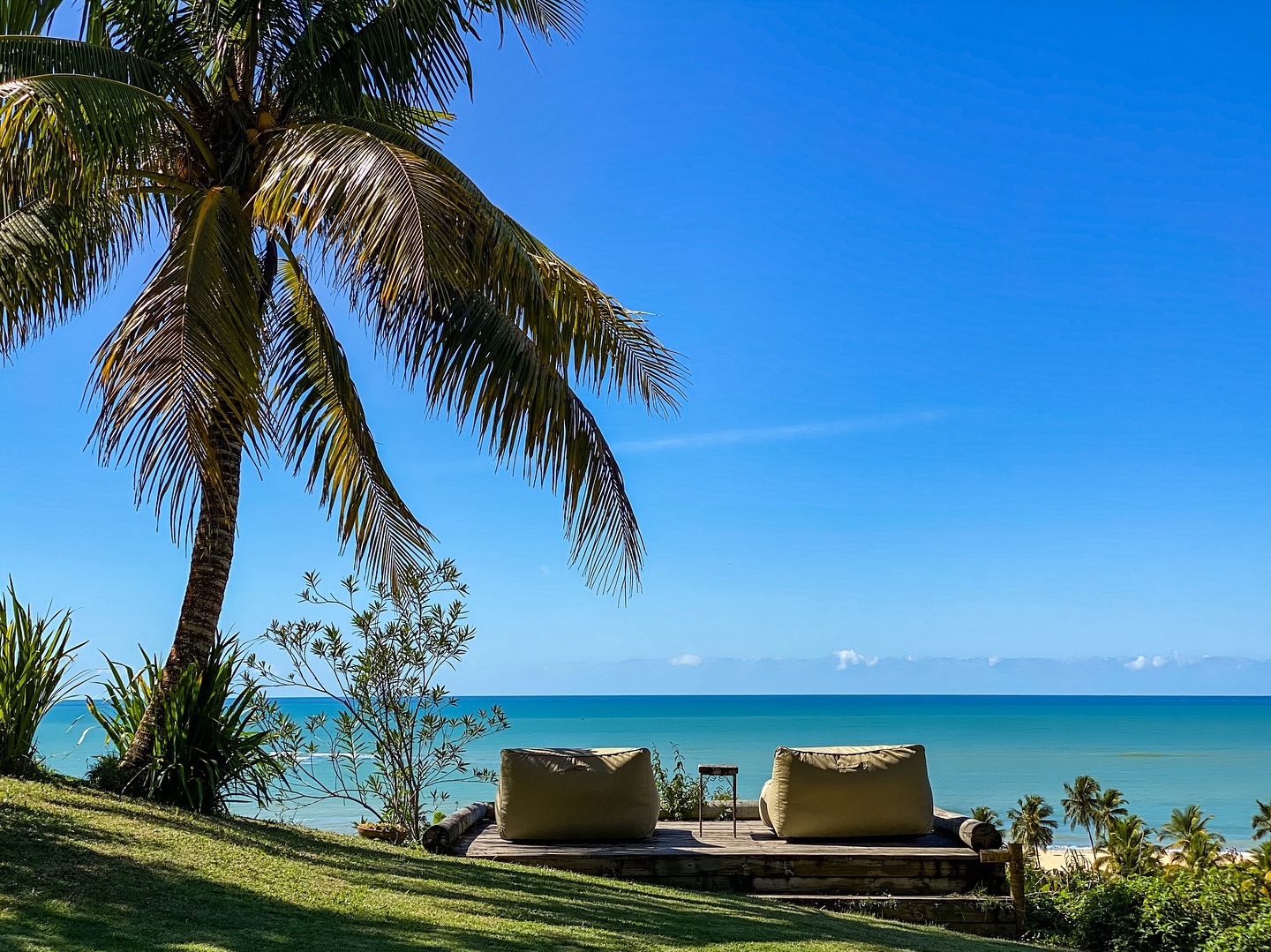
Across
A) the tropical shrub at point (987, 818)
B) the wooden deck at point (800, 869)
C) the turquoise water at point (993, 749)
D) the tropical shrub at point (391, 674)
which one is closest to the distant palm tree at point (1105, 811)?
the turquoise water at point (993, 749)

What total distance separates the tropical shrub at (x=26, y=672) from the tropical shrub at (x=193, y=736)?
34 centimetres

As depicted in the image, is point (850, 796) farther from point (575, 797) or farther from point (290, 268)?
point (290, 268)

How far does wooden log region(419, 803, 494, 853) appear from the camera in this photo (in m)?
7.90

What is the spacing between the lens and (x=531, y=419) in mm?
7699

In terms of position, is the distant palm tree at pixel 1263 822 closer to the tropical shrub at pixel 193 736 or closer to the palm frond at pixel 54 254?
the tropical shrub at pixel 193 736

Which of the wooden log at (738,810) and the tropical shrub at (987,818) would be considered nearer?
the tropical shrub at (987,818)

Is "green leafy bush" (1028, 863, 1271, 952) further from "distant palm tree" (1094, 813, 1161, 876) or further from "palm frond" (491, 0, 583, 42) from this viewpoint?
"palm frond" (491, 0, 583, 42)

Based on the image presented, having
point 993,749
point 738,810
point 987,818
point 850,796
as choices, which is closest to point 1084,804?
point 987,818

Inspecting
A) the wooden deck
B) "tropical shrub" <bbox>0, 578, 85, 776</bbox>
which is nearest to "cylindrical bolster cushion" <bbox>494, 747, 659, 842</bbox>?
the wooden deck

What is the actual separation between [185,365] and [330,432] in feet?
9.87

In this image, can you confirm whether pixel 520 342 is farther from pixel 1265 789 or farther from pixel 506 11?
pixel 1265 789

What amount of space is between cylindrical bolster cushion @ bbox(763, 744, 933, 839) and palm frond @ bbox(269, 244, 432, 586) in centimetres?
385

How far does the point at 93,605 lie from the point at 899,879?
255 inches

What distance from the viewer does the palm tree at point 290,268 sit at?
5.99 metres
